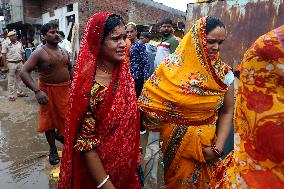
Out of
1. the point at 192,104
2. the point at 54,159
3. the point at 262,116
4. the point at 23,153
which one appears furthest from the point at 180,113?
the point at 23,153

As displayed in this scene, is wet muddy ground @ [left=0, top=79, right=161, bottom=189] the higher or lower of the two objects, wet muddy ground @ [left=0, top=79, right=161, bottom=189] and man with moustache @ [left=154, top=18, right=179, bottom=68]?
the lower

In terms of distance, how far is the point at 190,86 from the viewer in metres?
2.12

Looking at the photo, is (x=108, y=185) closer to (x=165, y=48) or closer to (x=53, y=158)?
(x=53, y=158)

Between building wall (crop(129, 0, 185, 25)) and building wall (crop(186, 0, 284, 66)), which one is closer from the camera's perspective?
building wall (crop(186, 0, 284, 66))

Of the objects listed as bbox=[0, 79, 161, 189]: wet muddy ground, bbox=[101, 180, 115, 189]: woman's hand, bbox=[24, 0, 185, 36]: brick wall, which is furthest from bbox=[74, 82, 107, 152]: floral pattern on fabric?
bbox=[24, 0, 185, 36]: brick wall

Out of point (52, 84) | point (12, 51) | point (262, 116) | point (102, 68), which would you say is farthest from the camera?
point (12, 51)

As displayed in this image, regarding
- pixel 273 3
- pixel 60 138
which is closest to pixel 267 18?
pixel 273 3

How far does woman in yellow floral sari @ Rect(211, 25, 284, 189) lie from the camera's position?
110 cm

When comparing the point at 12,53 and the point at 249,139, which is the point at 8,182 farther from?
the point at 12,53

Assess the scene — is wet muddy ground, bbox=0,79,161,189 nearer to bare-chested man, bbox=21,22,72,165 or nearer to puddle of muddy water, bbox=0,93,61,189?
puddle of muddy water, bbox=0,93,61,189

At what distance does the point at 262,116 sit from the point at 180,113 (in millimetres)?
1021

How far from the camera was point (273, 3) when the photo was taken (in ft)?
11.5

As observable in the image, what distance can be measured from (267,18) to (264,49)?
2.73m

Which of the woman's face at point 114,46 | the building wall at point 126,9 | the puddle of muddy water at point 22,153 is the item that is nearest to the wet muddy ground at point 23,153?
the puddle of muddy water at point 22,153
